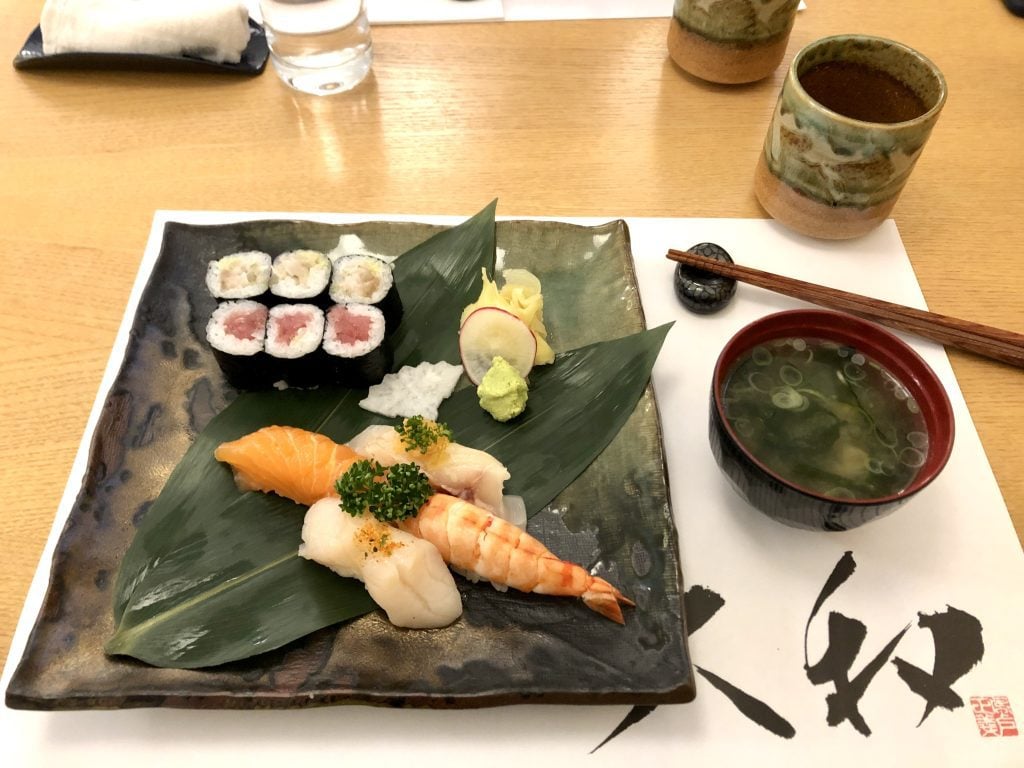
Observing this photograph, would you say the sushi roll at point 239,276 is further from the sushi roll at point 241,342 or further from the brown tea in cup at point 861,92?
the brown tea in cup at point 861,92

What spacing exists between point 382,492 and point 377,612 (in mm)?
215

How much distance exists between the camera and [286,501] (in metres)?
1.45

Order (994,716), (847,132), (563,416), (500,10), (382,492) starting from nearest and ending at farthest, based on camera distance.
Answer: (994,716) < (382,492) < (563,416) < (847,132) < (500,10)

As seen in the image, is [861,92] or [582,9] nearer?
[861,92]

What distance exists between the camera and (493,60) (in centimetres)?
251

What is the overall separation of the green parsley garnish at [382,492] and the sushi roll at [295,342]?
338 millimetres

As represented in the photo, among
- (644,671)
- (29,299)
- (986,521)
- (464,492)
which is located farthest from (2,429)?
(986,521)

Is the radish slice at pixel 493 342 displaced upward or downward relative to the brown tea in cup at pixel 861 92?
downward

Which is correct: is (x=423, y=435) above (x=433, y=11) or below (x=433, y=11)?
below

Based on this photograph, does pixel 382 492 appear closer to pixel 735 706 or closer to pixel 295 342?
pixel 295 342

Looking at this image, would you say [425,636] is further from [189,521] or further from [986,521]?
[986,521]

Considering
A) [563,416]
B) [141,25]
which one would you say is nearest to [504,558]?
[563,416]

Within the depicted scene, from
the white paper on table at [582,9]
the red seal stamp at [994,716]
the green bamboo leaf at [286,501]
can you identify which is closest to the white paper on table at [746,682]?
the red seal stamp at [994,716]

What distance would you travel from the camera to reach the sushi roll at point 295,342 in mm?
1588
